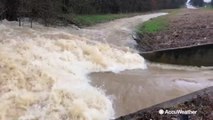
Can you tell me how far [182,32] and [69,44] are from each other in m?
6.17

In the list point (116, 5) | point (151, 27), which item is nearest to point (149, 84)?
point (151, 27)

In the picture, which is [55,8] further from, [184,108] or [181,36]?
[184,108]

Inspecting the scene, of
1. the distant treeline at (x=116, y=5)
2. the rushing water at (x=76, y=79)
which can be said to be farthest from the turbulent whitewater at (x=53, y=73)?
the distant treeline at (x=116, y=5)

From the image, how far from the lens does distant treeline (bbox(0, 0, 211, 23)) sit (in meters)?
14.7

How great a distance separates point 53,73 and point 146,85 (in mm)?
2109

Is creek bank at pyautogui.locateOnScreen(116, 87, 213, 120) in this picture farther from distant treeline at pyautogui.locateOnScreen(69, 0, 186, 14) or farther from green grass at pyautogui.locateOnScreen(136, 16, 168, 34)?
distant treeline at pyautogui.locateOnScreen(69, 0, 186, 14)

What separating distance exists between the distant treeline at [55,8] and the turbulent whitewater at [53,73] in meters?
2.27

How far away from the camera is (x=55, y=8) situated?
1655cm

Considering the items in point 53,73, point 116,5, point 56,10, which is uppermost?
point 56,10

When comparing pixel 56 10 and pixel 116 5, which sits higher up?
pixel 56 10

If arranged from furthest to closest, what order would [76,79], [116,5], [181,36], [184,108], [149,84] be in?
[116,5], [181,36], [149,84], [76,79], [184,108]

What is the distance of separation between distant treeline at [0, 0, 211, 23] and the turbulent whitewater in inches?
89.5

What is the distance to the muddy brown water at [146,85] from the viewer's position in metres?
7.49

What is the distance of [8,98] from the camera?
6.86 m
